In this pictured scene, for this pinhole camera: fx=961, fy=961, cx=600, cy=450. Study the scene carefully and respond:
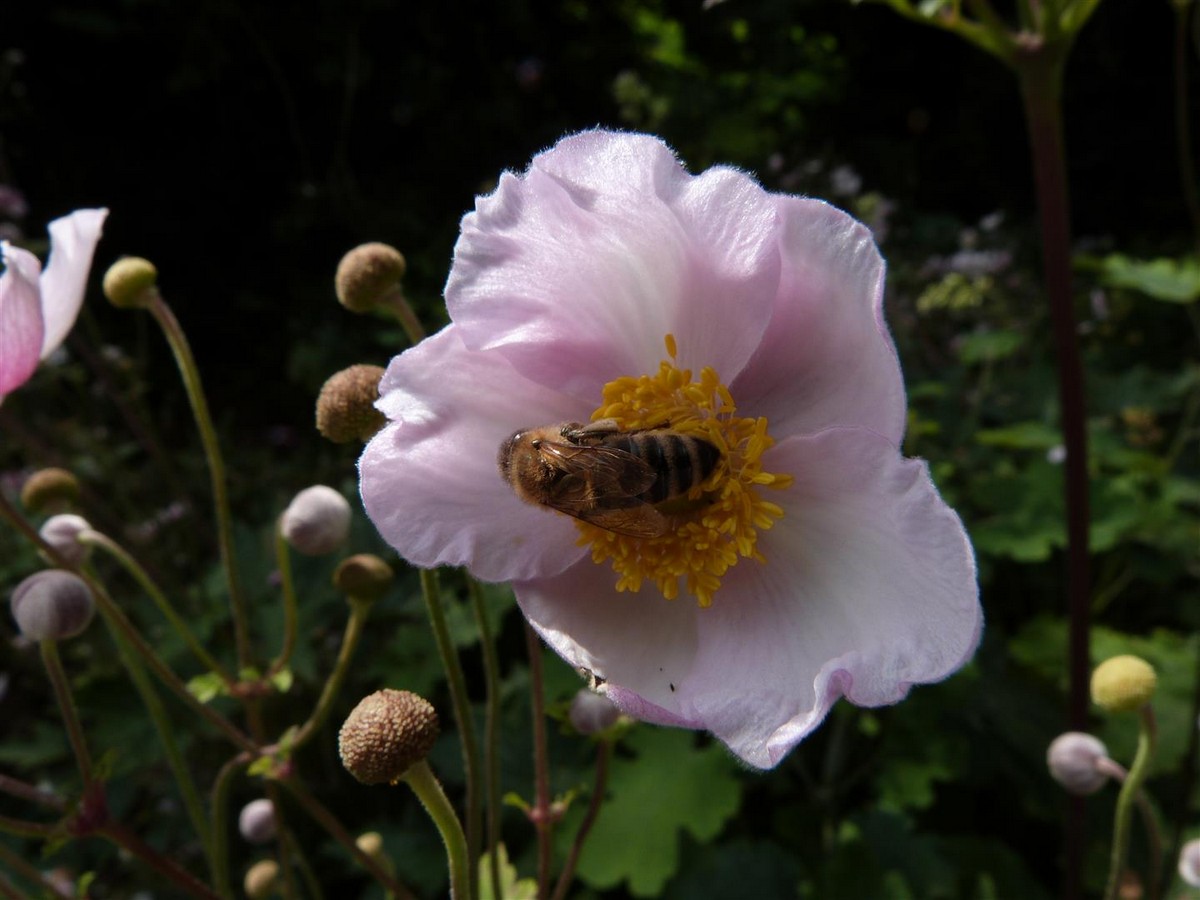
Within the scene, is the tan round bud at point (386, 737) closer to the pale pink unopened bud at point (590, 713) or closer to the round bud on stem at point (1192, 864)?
the pale pink unopened bud at point (590, 713)

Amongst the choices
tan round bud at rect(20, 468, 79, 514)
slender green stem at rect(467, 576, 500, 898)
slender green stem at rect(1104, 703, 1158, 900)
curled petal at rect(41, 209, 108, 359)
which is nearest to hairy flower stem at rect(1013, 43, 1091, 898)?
slender green stem at rect(1104, 703, 1158, 900)

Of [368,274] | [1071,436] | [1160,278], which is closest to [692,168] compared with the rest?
[1160,278]

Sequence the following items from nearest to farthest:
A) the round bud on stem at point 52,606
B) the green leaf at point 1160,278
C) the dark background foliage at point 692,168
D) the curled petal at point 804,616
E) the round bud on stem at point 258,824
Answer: the curled petal at point 804,616, the round bud on stem at point 52,606, the round bud on stem at point 258,824, the dark background foliage at point 692,168, the green leaf at point 1160,278

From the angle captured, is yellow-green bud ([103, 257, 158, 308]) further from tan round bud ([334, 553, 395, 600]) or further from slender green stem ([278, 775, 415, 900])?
slender green stem ([278, 775, 415, 900])

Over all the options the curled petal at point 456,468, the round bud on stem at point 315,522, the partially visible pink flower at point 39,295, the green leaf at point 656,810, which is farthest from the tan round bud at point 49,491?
the green leaf at point 656,810

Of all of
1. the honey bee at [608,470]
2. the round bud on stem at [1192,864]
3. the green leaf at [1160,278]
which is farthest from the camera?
the green leaf at [1160,278]

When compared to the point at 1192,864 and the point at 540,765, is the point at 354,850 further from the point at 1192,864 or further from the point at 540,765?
the point at 1192,864
